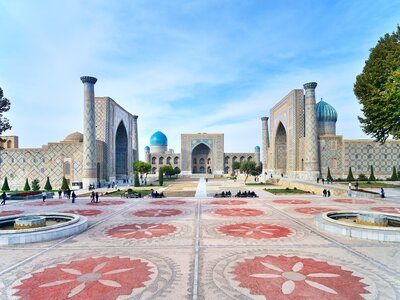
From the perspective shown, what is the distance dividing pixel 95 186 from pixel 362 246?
2538cm

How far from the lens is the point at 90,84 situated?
2803cm

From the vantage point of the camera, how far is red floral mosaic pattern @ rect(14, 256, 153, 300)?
14.3ft

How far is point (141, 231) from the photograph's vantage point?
8742mm

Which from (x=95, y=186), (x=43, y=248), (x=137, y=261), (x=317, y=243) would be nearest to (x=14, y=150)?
(x=95, y=186)

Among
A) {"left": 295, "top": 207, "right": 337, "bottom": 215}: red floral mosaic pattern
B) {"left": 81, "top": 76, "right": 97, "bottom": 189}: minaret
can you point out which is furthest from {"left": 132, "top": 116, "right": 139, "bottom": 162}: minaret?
{"left": 295, "top": 207, "right": 337, "bottom": 215}: red floral mosaic pattern

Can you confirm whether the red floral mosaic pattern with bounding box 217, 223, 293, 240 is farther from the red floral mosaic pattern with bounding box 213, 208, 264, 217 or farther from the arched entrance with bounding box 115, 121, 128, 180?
the arched entrance with bounding box 115, 121, 128, 180

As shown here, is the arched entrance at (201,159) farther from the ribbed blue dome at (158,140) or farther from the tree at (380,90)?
the tree at (380,90)

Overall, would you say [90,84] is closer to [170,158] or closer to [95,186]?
[95,186]

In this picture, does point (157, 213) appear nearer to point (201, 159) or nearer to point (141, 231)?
point (141, 231)

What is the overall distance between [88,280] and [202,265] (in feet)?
7.03

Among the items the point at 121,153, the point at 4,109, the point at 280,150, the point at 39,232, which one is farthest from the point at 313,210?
the point at 280,150

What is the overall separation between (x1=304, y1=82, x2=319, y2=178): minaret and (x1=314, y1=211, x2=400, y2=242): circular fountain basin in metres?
22.7

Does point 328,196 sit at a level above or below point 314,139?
below

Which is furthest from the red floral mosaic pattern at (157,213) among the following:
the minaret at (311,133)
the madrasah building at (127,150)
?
the minaret at (311,133)
